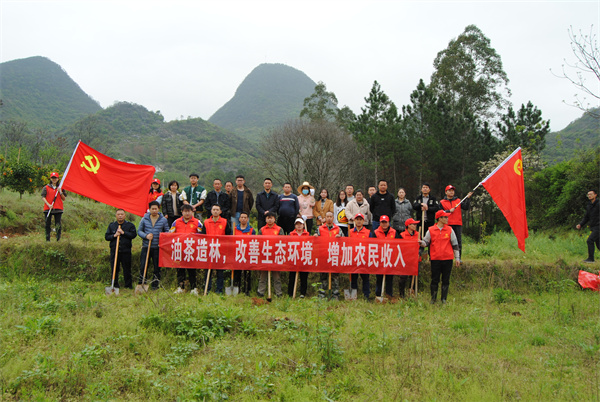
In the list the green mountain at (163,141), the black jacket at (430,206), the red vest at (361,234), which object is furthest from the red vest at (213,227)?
the green mountain at (163,141)

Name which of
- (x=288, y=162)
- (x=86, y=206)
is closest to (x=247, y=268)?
(x=86, y=206)

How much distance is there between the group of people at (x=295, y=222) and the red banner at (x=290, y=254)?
0.21m

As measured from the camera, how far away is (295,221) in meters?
8.41

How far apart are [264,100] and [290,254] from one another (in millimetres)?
123926

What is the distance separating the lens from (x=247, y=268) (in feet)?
27.0

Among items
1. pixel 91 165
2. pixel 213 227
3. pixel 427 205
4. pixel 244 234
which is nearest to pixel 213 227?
pixel 213 227

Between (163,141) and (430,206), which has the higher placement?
(163,141)

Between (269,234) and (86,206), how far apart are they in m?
10.0

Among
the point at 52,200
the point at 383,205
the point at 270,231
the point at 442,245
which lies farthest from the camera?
the point at 52,200

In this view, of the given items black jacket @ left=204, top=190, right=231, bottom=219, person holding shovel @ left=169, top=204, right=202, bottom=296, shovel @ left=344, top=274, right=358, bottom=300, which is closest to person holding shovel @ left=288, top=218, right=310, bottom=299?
shovel @ left=344, top=274, right=358, bottom=300

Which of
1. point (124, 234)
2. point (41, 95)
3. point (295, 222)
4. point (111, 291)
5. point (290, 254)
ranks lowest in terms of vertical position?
point (111, 291)

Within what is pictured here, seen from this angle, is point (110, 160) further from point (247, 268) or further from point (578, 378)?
point (578, 378)

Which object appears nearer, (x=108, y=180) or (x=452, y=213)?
(x=452, y=213)

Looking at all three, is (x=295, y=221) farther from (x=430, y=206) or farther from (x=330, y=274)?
(x=430, y=206)
